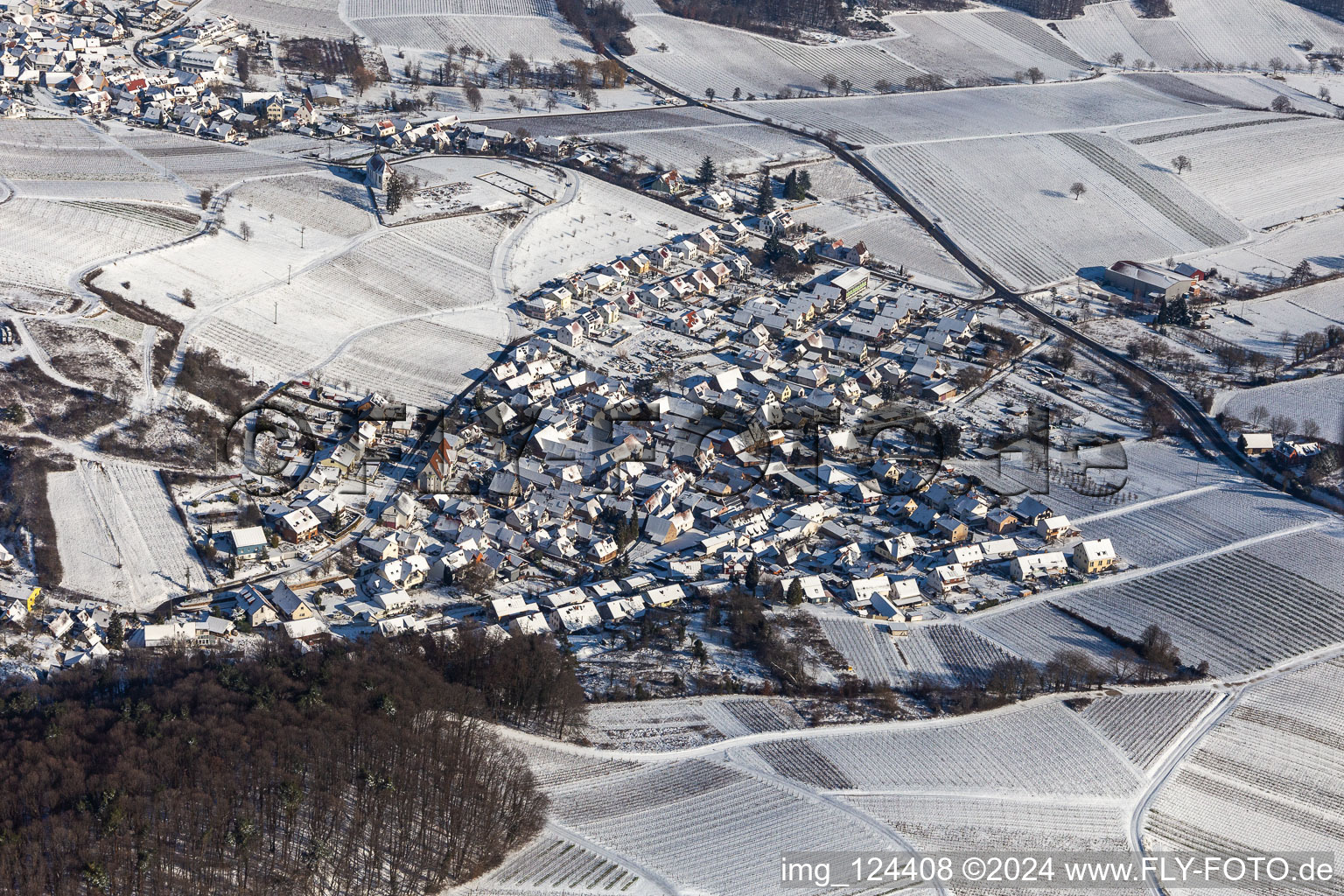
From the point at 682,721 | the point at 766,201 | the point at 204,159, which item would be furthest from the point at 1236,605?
the point at 204,159

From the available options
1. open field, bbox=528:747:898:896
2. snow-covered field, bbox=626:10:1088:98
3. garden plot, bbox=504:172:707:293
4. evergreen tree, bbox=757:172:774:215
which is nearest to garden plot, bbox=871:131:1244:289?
evergreen tree, bbox=757:172:774:215

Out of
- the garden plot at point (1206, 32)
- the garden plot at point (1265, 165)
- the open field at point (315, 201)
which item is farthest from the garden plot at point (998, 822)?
the garden plot at point (1206, 32)

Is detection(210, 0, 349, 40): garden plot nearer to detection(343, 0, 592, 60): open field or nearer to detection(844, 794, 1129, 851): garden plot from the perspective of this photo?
detection(343, 0, 592, 60): open field

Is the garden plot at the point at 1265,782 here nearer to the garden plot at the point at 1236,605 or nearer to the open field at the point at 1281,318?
the garden plot at the point at 1236,605

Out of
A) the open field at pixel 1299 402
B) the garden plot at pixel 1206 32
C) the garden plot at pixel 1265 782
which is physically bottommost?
the garden plot at pixel 1265 782

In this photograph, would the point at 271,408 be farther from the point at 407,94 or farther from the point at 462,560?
the point at 407,94

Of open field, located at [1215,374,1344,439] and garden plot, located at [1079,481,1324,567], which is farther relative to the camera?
open field, located at [1215,374,1344,439]
